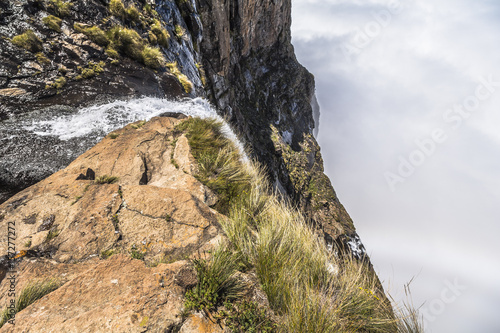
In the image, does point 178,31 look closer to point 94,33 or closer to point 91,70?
point 94,33

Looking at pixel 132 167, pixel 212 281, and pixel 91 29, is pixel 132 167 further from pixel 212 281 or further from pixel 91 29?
pixel 91 29

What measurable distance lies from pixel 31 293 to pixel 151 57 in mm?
10787

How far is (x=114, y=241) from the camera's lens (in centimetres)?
305

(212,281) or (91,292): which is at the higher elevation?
(212,281)

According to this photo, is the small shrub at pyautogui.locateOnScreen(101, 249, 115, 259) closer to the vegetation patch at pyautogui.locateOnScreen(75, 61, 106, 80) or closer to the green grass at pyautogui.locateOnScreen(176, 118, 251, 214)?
the green grass at pyautogui.locateOnScreen(176, 118, 251, 214)

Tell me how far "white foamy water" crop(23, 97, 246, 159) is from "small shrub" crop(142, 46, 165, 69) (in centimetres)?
242

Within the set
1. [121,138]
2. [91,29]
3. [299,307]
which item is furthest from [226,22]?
[299,307]

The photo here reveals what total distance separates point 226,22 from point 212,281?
28596 millimetres

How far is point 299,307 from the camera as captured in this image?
2.27 meters

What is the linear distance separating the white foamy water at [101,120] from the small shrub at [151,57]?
7.95 ft

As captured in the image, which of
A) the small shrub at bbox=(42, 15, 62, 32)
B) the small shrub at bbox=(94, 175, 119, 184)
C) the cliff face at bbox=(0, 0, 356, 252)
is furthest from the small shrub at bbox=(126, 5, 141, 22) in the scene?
the small shrub at bbox=(94, 175, 119, 184)

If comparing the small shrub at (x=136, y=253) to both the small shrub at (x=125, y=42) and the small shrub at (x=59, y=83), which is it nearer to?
the small shrub at (x=59, y=83)

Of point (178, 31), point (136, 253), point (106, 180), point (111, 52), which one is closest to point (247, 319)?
point (136, 253)

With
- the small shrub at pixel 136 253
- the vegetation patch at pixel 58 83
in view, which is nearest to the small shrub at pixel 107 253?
the small shrub at pixel 136 253
